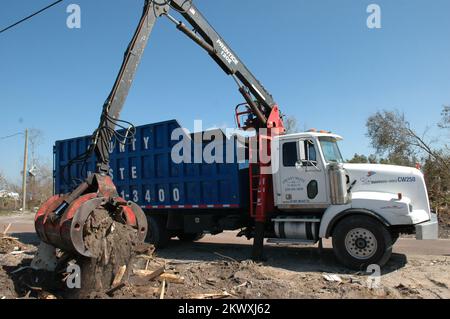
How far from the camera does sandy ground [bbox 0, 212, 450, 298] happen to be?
540 centimetres

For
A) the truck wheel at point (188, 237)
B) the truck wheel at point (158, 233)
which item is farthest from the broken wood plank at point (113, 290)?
the truck wheel at point (188, 237)

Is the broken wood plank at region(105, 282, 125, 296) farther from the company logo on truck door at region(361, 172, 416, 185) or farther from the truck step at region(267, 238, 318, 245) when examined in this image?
the company logo on truck door at region(361, 172, 416, 185)

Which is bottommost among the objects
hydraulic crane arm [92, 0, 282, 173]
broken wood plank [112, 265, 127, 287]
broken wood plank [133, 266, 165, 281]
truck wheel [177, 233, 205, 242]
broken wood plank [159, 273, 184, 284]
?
truck wheel [177, 233, 205, 242]

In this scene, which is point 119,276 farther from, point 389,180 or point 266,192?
point 389,180

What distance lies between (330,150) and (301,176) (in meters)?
0.89

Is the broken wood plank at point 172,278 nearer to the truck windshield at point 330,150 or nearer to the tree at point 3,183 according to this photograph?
the truck windshield at point 330,150

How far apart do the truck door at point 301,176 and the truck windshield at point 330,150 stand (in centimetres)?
20

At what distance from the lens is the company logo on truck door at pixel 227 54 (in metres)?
8.78

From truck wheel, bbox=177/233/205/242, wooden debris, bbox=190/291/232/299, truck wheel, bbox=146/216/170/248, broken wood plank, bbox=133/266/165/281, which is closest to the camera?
wooden debris, bbox=190/291/232/299

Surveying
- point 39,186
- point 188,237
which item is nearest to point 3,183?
point 39,186

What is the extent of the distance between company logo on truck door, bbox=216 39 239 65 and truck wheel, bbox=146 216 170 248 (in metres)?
4.42

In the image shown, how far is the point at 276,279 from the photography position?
6152 mm

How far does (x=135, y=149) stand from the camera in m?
10.5

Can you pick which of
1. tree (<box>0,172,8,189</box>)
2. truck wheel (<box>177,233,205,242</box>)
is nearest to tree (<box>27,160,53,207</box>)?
tree (<box>0,172,8,189</box>)
